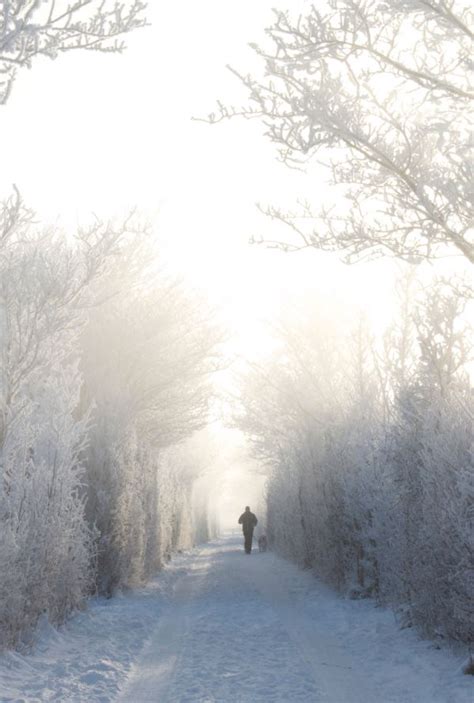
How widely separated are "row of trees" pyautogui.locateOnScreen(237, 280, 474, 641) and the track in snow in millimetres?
707

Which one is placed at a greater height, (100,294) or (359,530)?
(100,294)

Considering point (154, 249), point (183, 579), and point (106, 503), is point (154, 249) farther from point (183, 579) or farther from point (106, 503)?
point (183, 579)

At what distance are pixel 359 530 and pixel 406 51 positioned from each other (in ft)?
28.8

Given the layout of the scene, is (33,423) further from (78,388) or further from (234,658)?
(234,658)

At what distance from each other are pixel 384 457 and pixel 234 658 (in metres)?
4.71

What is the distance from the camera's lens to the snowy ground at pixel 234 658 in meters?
6.55

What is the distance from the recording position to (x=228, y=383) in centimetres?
2600

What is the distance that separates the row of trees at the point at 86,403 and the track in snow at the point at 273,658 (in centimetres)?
159

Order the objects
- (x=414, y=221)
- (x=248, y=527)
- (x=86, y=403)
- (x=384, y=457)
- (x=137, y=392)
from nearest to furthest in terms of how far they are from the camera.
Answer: (x=414, y=221)
(x=384, y=457)
(x=86, y=403)
(x=137, y=392)
(x=248, y=527)

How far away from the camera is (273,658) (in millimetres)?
8109

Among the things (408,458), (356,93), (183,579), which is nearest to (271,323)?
(183,579)

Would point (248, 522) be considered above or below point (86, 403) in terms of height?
below

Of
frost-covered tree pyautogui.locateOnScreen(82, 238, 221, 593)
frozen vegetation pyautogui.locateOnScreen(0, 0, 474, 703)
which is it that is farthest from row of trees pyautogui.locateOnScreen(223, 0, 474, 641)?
frost-covered tree pyautogui.locateOnScreen(82, 238, 221, 593)

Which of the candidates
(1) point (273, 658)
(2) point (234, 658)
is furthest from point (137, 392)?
(1) point (273, 658)
